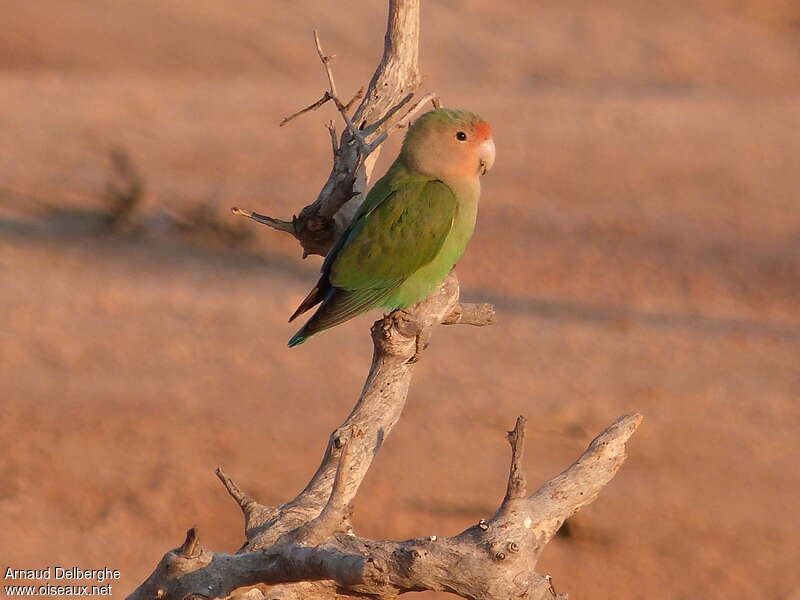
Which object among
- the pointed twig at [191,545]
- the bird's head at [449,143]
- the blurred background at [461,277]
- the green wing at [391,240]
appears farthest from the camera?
the blurred background at [461,277]

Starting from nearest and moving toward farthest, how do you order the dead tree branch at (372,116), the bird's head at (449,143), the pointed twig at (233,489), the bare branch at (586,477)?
the pointed twig at (233,489) < the bare branch at (586,477) < the dead tree branch at (372,116) < the bird's head at (449,143)

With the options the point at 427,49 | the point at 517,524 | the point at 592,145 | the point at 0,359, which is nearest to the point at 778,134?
the point at 592,145

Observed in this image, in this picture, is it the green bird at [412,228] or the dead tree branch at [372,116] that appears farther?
the green bird at [412,228]

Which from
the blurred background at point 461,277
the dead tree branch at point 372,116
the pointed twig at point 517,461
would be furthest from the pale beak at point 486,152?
the blurred background at point 461,277

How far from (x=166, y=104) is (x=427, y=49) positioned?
463 cm

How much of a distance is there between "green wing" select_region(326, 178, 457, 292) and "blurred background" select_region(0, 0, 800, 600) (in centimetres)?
305

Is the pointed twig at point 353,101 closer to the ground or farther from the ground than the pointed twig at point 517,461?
farther from the ground

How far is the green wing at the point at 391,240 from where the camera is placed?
5641 mm

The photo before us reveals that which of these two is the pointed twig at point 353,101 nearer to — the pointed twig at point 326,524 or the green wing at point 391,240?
the green wing at point 391,240

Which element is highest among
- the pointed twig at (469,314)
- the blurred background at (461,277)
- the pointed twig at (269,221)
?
the pointed twig at (269,221)

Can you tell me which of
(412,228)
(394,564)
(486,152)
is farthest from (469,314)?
(394,564)

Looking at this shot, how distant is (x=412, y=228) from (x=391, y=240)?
0.12 meters

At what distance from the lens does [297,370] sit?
10477 millimetres

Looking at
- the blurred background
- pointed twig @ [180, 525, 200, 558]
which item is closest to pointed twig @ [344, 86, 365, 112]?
pointed twig @ [180, 525, 200, 558]
